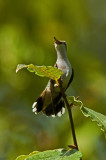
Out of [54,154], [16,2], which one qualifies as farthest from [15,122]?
[54,154]

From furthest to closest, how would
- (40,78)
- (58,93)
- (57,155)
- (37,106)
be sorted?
(40,78), (37,106), (58,93), (57,155)

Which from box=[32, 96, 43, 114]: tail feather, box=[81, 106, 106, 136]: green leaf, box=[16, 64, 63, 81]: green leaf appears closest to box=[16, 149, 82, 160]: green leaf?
box=[81, 106, 106, 136]: green leaf

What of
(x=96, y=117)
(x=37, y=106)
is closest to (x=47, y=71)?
(x=96, y=117)

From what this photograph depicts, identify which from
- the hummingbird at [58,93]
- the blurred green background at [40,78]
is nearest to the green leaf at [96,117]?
the hummingbird at [58,93]

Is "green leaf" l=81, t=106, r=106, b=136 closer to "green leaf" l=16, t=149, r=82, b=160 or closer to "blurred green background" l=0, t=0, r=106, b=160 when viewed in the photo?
"green leaf" l=16, t=149, r=82, b=160

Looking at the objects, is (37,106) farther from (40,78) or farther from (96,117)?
(40,78)

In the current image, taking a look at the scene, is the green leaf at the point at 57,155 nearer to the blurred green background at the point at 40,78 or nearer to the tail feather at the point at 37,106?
the tail feather at the point at 37,106
